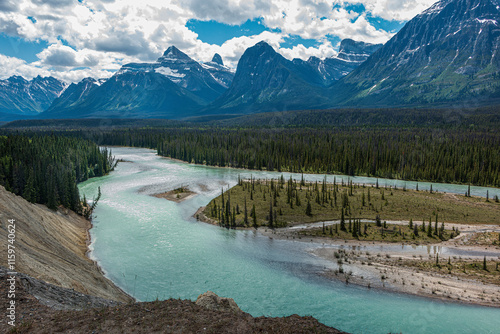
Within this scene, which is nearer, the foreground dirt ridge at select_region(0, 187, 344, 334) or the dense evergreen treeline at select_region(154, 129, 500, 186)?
the foreground dirt ridge at select_region(0, 187, 344, 334)

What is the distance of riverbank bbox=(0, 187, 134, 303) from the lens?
23.6 m

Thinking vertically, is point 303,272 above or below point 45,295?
below

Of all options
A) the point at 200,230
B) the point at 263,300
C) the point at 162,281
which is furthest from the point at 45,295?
the point at 200,230

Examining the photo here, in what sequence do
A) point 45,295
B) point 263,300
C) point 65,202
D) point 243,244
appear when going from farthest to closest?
1. point 65,202
2. point 243,244
3. point 263,300
4. point 45,295

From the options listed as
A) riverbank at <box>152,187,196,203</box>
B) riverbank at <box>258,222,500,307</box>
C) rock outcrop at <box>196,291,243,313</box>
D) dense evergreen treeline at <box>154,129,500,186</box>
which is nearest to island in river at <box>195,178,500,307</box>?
riverbank at <box>258,222,500,307</box>

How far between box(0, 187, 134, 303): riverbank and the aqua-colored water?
318 centimetres

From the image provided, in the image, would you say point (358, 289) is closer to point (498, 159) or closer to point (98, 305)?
point (98, 305)

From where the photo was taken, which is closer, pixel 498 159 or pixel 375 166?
pixel 498 159

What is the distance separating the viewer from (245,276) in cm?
3597

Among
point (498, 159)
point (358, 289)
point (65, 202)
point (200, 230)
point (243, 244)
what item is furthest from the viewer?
point (498, 159)

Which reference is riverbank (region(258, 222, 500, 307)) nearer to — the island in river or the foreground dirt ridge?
the island in river

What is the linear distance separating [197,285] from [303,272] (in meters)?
12.9

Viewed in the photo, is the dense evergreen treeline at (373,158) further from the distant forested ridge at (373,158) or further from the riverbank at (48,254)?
the riverbank at (48,254)

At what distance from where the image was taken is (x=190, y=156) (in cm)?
15500
